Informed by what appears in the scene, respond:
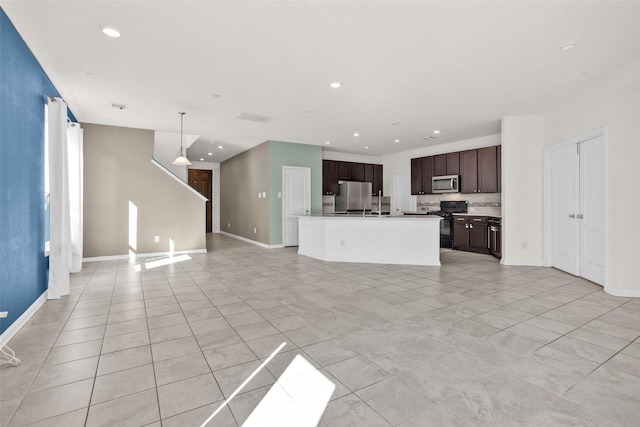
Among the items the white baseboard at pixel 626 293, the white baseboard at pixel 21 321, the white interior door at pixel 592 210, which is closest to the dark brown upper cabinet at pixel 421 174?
the white interior door at pixel 592 210

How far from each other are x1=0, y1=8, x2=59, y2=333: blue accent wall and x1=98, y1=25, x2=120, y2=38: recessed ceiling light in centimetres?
71

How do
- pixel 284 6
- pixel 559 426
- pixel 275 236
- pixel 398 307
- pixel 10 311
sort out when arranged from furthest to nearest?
pixel 275 236 < pixel 398 307 < pixel 10 311 < pixel 284 6 < pixel 559 426

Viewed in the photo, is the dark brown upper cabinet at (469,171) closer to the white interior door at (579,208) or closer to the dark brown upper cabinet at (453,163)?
the dark brown upper cabinet at (453,163)

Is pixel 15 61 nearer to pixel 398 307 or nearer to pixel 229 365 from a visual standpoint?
pixel 229 365

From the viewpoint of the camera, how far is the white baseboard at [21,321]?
2.54 meters

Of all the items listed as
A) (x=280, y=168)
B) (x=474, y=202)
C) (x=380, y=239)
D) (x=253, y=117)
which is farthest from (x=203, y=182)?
(x=474, y=202)

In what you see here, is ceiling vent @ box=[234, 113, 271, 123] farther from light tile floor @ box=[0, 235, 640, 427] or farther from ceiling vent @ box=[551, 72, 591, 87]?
ceiling vent @ box=[551, 72, 591, 87]

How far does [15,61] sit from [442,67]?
14.4ft

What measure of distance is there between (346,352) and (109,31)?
3.56 meters

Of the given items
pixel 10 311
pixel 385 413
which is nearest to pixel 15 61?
pixel 10 311

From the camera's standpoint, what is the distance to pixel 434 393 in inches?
72.4

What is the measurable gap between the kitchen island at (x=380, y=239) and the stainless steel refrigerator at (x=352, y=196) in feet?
9.15

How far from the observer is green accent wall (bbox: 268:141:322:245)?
7762 millimetres

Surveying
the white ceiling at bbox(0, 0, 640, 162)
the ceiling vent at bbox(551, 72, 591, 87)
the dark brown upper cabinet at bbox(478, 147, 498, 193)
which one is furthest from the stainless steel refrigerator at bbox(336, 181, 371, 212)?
the ceiling vent at bbox(551, 72, 591, 87)
